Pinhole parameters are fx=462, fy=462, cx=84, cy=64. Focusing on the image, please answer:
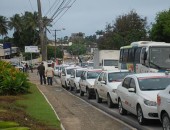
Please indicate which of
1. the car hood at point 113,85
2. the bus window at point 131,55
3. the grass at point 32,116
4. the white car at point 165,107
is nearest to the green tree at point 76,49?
the bus window at point 131,55

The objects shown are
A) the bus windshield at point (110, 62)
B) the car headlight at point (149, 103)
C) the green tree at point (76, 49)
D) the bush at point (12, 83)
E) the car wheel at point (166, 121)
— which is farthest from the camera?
the green tree at point (76, 49)

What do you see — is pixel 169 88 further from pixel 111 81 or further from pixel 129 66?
pixel 129 66

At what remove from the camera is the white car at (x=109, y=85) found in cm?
1835

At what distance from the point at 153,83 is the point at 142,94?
1.01 m

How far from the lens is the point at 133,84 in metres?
14.5

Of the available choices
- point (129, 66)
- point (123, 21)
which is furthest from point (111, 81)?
point (123, 21)

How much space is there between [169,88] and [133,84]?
12.4ft

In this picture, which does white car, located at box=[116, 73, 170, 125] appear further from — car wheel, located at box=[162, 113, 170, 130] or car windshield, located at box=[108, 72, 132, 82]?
car windshield, located at box=[108, 72, 132, 82]

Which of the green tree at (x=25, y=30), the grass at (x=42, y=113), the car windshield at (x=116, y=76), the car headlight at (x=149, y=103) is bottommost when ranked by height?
the grass at (x=42, y=113)

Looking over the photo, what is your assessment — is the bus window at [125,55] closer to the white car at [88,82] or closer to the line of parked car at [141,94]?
the white car at [88,82]

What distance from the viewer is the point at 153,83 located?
14.2 metres

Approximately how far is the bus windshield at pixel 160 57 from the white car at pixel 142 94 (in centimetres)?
724

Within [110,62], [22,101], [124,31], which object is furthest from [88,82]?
[124,31]

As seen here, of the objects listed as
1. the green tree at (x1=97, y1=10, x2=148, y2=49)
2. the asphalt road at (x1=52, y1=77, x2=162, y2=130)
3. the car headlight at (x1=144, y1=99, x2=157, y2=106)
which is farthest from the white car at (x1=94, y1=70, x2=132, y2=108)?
the green tree at (x1=97, y1=10, x2=148, y2=49)
